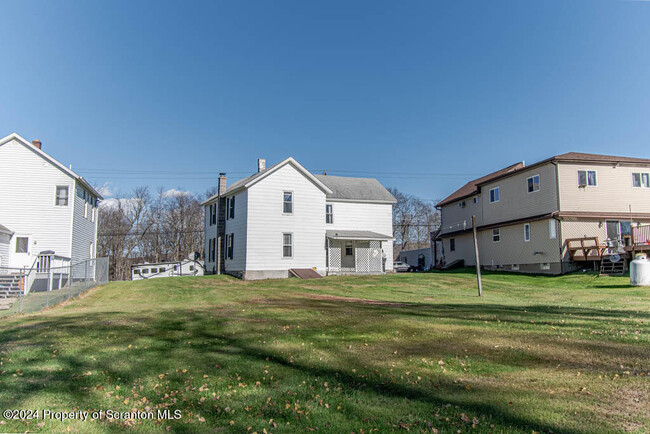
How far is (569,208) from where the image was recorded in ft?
90.1

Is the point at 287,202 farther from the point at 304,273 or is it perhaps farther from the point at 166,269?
the point at 166,269

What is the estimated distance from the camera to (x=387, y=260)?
3356 cm

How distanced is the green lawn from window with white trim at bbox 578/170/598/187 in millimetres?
18746

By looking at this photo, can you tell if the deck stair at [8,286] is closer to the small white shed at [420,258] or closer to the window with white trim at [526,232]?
the window with white trim at [526,232]

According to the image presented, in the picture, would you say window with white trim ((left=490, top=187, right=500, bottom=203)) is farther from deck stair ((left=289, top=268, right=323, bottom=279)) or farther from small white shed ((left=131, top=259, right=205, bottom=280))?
small white shed ((left=131, top=259, right=205, bottom=280))

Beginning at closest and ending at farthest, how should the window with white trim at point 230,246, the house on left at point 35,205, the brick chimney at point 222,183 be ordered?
the house on left at point 35,205
the window with white trim at point 230,246
the brick chimney at point 222,183

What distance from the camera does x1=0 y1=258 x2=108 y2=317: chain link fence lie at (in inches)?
598

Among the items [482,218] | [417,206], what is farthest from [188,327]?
[417,206]

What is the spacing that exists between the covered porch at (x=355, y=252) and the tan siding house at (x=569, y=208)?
912cm

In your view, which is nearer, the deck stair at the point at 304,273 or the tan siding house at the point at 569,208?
the deck stair at the point at 304,273

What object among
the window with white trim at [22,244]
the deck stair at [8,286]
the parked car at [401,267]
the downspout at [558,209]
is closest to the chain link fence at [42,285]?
the deck stair at [8,286]

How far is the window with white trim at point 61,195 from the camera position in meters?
25.5

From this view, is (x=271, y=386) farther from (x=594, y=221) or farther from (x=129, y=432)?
(x=594, y=221)

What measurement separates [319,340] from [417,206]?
71.8 metres
